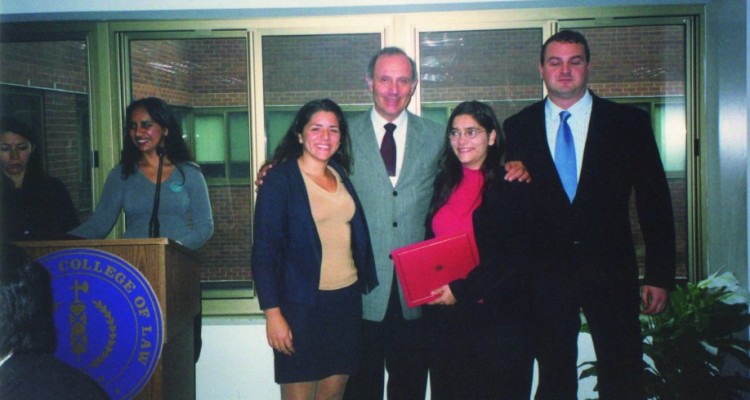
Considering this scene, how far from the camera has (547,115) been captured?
2574mm

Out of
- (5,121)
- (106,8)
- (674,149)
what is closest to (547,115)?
(674,149)

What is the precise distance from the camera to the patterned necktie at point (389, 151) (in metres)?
2.65

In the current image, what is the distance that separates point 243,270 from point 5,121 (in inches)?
317

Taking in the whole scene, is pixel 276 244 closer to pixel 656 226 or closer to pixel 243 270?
pixel 656 226

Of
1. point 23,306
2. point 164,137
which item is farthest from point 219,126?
point 23,306

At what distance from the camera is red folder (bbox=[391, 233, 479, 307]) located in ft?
7.80

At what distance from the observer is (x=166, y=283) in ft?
7.36

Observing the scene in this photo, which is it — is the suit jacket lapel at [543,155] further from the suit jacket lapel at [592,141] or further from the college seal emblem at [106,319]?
the college seal emblem at [106,319]

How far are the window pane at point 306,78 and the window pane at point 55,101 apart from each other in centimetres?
463

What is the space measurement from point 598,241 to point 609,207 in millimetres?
141

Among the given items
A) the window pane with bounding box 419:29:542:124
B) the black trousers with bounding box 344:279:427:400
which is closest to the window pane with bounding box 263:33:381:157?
the window pane with bounding box 419:29:542:124

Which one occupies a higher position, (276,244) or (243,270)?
(276,244)

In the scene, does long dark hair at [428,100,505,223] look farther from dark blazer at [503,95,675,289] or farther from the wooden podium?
the wooden podium

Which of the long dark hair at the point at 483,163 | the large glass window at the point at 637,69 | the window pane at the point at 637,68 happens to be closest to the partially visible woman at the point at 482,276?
the long dark hair at the point at 483,163
